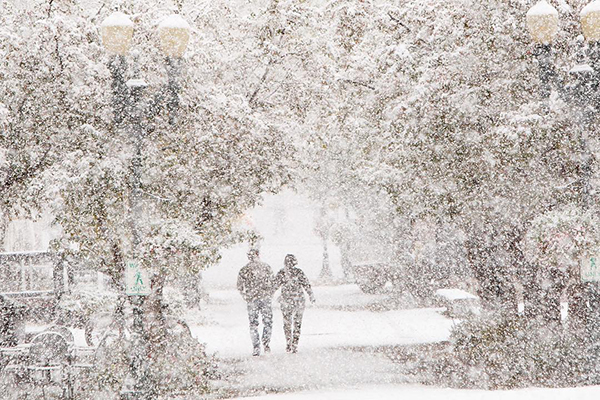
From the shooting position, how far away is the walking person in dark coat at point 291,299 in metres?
12.7

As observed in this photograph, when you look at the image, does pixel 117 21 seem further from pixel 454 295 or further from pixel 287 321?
pixel 454 295

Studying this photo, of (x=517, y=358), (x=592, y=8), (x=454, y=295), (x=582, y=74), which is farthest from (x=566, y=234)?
(x=454, y=295)

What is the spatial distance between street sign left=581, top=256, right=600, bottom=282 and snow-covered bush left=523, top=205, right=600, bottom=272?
0.12m

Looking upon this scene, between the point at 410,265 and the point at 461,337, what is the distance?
11.9 m

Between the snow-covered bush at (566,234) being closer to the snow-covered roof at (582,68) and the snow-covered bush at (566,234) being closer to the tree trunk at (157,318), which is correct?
the snow-covered roof at (582,68)

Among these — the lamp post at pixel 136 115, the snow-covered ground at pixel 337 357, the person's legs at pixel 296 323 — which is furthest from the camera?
the person's legs at pixel 296 323

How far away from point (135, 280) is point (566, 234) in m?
5.43

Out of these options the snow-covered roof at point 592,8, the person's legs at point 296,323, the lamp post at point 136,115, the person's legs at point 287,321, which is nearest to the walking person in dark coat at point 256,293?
the person's legs at point 287,321

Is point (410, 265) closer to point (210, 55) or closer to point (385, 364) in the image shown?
point (385, 364)

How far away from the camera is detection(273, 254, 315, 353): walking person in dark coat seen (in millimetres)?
12680

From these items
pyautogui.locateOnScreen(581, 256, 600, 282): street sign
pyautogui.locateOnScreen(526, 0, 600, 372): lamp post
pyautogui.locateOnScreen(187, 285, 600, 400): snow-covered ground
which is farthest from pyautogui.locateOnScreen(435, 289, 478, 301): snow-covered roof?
pyautogui.locateOnScreen(581, 256, 600, 282): street sign

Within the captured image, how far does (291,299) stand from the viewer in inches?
504

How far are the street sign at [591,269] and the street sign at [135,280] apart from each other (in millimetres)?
5381

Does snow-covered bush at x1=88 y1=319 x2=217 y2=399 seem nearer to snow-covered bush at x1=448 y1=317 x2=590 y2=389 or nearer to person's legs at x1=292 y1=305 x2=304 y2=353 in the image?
person's legs at x1=292 y1=305 x2=304 y2=353
